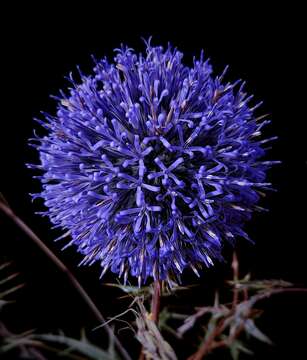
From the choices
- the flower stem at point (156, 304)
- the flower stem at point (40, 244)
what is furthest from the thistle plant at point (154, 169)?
the flower stem at point (40, 244)

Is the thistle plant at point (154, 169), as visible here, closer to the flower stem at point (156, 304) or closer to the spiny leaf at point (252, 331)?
the flower stem at point (156, 304)

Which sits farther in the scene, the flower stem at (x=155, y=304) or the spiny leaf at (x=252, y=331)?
the flower stem at (x=155, y=304)

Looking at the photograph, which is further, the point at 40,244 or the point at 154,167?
the point at 154,167

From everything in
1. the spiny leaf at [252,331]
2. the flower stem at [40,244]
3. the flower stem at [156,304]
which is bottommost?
the spiny leaf at [252,331]

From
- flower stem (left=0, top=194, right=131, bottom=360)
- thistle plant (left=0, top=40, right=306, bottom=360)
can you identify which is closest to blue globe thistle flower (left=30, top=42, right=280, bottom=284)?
thistle plant (left=0, top=40, right=306, bottom=360)

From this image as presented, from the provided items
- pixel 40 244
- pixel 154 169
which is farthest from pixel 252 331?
pixel 154 169

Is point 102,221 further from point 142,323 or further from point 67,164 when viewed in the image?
point 142,323

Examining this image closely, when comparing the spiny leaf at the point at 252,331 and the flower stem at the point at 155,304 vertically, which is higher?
the flower stem at the point at 155,304

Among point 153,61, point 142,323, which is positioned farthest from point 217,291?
point 153,61

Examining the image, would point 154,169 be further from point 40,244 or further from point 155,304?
point 40,244
